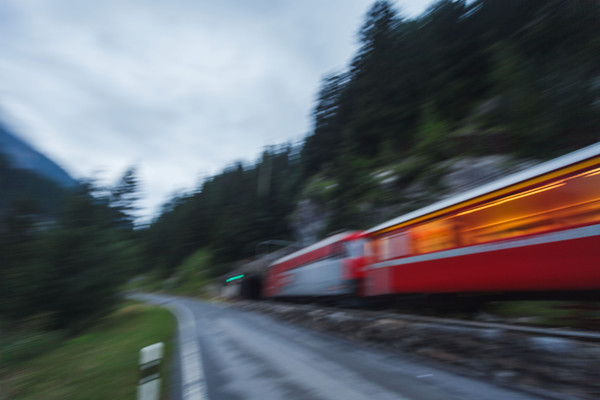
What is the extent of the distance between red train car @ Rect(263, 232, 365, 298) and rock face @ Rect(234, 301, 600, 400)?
606 centimetres

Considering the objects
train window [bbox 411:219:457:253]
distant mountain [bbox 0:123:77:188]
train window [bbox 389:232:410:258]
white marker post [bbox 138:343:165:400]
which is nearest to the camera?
→ white marker post [bbox 138:343:165:400]

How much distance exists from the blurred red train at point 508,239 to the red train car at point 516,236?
0.02m

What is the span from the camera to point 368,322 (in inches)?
290

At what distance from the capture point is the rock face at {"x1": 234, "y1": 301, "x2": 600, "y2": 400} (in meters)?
3.42

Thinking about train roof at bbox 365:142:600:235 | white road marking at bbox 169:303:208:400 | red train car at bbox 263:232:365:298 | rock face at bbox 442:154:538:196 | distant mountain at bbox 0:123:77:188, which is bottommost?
white road marking at bbox 169:303:208:400

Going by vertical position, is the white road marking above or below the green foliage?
below

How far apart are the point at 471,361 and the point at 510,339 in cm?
78

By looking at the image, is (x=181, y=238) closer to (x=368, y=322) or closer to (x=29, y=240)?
(x=29, y=240)

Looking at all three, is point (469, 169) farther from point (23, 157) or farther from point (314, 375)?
point (23, 157)

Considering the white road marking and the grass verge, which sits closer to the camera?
the white road marking

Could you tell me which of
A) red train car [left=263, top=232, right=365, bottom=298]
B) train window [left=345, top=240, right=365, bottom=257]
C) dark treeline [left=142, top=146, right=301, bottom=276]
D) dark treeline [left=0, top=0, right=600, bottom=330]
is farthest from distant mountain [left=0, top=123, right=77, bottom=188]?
train window [left=345, top=240, right=365, bottom=257]

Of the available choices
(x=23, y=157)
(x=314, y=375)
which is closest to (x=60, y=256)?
(x=23, y=157)

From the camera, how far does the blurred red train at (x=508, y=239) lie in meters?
5.49

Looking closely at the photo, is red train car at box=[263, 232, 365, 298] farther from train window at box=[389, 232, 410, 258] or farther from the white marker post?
the white marker post
